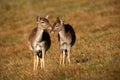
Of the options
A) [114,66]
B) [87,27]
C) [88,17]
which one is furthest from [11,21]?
[114,66]

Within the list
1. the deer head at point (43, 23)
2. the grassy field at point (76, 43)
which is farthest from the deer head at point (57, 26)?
the grassy field at point (76, 43)

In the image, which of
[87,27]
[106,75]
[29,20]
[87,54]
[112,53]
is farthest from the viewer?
[29,20]

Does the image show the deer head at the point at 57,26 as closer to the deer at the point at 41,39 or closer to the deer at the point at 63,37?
the deer at the point at 63,37

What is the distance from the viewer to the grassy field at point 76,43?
595 inches

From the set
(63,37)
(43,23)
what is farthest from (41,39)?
(63,37)

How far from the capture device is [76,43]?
967 inches

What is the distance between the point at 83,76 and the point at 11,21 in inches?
1296

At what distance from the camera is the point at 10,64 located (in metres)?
20.6

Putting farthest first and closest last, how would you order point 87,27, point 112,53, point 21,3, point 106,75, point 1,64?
point 21,3
point 87,27
point 1,64
point 112,53
point 106,75

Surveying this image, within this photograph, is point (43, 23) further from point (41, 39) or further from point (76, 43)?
point (76, 43)

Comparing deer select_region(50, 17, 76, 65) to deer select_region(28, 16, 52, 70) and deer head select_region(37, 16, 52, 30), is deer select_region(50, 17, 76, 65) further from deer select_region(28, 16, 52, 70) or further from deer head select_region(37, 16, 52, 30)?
deer select_region(28, 16, 52, 70)

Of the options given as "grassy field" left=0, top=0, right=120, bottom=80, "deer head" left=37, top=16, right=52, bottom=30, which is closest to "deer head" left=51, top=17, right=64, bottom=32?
"deer head" left=37, top=16, right=52, bottom=30

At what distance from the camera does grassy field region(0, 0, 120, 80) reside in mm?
15125

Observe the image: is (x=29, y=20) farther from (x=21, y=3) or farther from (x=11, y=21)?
(x=21, y=3)
